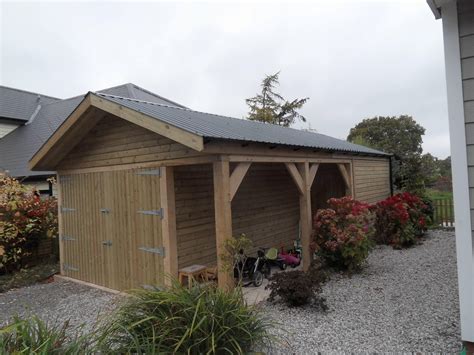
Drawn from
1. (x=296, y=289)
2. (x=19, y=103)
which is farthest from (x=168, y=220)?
(x=19, y=103)

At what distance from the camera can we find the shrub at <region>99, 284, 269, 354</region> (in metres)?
2.79

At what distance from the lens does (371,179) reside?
11.4m

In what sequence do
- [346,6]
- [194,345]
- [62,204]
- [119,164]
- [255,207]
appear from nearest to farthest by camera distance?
[194,345] < [119,164] < [62,204] < [255,207] < [346,6]

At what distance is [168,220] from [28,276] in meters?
4.57

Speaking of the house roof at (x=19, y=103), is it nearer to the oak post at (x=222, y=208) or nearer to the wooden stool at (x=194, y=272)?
the wooden stool at (x=194, y=272)

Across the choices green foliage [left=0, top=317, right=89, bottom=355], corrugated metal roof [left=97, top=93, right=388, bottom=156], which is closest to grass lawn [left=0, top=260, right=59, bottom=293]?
corrugated metal roof [left=97, top=93, right=388, bottom=156]

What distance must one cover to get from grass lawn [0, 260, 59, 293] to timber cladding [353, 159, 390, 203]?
328 inches

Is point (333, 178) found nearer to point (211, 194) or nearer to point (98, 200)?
point (211, 194)

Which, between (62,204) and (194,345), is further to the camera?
(62,204)

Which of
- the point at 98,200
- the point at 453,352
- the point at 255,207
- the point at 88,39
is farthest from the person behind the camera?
the point at 88,39

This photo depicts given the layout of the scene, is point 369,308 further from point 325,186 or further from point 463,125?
point 325,186

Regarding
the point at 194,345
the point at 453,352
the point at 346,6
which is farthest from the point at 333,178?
the point at 194,345

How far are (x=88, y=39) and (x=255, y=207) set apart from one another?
40.9 ft

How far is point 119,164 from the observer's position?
20.0 ft
